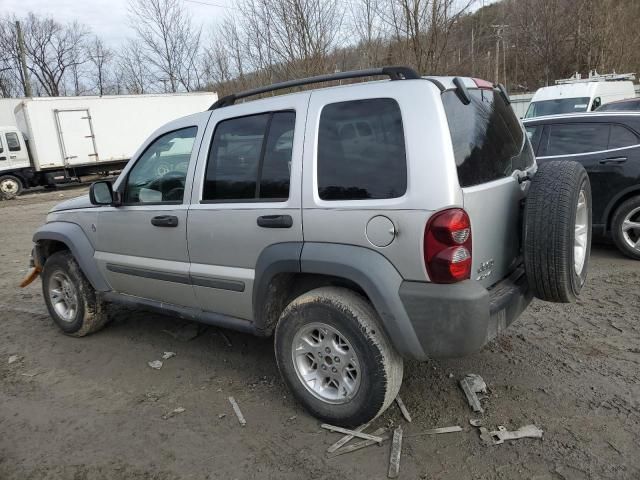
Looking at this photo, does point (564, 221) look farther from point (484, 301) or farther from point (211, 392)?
point (211, 392)

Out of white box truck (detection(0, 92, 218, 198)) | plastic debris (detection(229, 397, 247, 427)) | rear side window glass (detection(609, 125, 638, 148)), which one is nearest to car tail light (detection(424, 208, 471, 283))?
plastic debris (detection(229, 397, 247, 427))

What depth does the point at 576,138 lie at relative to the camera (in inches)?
246

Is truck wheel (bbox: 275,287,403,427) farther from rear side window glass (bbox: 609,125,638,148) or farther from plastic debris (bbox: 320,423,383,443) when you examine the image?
rear side window glass (bbox: 609,125,638,148)

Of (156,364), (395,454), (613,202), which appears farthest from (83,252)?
(613,202)

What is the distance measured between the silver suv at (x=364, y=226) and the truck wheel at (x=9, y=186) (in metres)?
17.7

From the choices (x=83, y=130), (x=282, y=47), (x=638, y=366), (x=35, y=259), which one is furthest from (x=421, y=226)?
(x=83, y=130)

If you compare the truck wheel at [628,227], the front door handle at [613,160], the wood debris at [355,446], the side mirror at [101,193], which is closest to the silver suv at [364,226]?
the wood debris at [355,446]

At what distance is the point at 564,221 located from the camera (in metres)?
2.67

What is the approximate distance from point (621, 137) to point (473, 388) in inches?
165

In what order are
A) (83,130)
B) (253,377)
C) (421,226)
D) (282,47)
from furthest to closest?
(83,130)
(282,47)
(253,377)
(421,226)

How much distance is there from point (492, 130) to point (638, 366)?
76.8 inches

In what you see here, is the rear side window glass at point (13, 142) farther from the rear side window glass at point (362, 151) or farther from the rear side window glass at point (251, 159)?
the rear side window glass at point (362, 151)

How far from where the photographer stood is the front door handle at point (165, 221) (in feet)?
11.7

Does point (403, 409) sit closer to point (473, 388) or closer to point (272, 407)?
point (473, 388)
